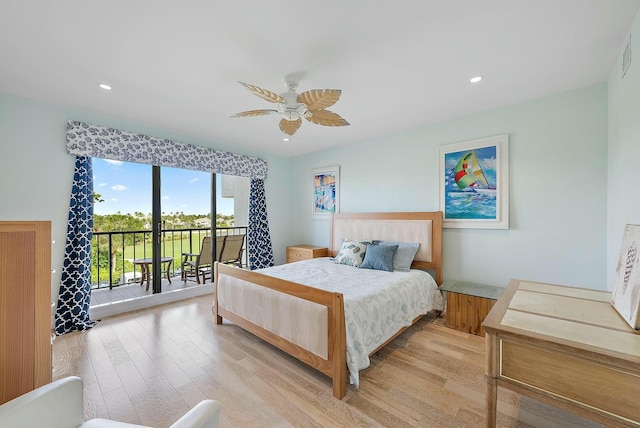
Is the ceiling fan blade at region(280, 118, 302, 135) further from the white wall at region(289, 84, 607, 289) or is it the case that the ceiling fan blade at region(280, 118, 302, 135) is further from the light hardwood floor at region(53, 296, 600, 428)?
the light hardwood floor at region(53, 296, 600, 428)

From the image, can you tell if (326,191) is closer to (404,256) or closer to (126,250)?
(404,256)

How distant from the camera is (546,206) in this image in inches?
109

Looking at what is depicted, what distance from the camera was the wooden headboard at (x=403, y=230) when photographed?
3.41 meters

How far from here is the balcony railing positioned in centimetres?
426

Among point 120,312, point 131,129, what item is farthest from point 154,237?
point 131,129

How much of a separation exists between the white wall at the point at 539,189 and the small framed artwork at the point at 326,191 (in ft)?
4.07

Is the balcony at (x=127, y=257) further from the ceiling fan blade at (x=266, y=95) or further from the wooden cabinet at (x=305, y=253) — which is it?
the ceiling fan blade at (x=266, y=95)

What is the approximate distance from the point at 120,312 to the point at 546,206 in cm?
534

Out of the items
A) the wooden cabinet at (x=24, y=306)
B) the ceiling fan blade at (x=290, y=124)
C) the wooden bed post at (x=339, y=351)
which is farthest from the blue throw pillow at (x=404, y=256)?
the wooden cabinet at (x=24, y=306)

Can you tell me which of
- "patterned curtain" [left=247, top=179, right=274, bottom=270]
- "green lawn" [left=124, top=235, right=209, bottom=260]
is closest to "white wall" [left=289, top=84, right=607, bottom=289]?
"patterned curtain" [left=247, top=179, right=274, bottom=270]

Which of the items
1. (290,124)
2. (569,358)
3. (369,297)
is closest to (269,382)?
(369,297)

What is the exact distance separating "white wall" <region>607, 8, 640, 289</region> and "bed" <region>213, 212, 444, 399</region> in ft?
4.94

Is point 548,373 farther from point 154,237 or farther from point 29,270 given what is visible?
point 154,237

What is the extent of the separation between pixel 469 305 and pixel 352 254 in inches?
58.7
